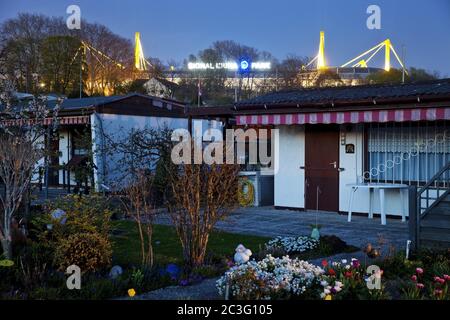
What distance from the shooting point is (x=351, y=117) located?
453 inches

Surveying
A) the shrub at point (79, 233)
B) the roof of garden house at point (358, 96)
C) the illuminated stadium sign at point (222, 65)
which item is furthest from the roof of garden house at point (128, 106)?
the illuminated stadium sign at point (222, 65)

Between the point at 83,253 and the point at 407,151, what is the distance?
7.90m

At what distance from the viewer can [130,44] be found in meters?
36.2

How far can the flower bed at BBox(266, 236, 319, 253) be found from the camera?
316 inches

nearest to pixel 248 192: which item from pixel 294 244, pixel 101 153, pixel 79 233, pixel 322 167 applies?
pixel 322 167

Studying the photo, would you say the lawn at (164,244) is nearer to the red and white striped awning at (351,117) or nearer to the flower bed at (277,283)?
the flower bed at (277,283)

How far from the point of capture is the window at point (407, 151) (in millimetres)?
11469

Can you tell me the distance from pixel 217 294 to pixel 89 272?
5.60 ft

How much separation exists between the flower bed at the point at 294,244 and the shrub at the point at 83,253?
97.7 inches

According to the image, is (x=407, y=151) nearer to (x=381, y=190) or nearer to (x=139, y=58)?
(x=381, y=190)

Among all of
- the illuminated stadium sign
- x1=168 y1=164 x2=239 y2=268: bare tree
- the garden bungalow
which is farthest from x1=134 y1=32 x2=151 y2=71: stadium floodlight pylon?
x1=168 y1=164 x2=239 y2=268: bare tree

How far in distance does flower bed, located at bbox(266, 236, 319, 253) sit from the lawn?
0.29m
